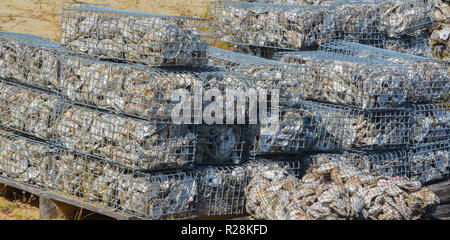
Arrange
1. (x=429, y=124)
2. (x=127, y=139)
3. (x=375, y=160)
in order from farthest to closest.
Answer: (x=429, y=124), (x=375, y=160), (x=127, y=139)

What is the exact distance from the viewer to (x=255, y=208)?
4699mm

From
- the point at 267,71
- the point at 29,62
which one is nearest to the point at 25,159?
the point at 29,62

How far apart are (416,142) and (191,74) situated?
2.42 metres

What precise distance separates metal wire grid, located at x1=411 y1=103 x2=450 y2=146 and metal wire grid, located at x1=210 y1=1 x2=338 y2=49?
1119 mm

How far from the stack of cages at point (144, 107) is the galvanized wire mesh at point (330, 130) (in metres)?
0.34

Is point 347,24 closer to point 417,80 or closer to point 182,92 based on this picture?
point 417,80

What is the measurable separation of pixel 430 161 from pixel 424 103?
0.55 meters

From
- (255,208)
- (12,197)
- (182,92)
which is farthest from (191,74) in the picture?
(12,197)

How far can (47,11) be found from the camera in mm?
9398

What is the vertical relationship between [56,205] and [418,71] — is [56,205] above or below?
below

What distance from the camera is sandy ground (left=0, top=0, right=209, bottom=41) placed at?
8836 millimetres

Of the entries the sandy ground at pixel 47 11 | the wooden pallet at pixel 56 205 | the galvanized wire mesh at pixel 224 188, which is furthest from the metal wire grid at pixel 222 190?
the sandy ground at pixel 47 11

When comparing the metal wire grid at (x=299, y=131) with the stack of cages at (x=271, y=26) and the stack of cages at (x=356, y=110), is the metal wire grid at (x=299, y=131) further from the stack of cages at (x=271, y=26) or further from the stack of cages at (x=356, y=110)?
the stack of cages at (x=271, y=26)

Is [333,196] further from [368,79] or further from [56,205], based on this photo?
[56,205]
